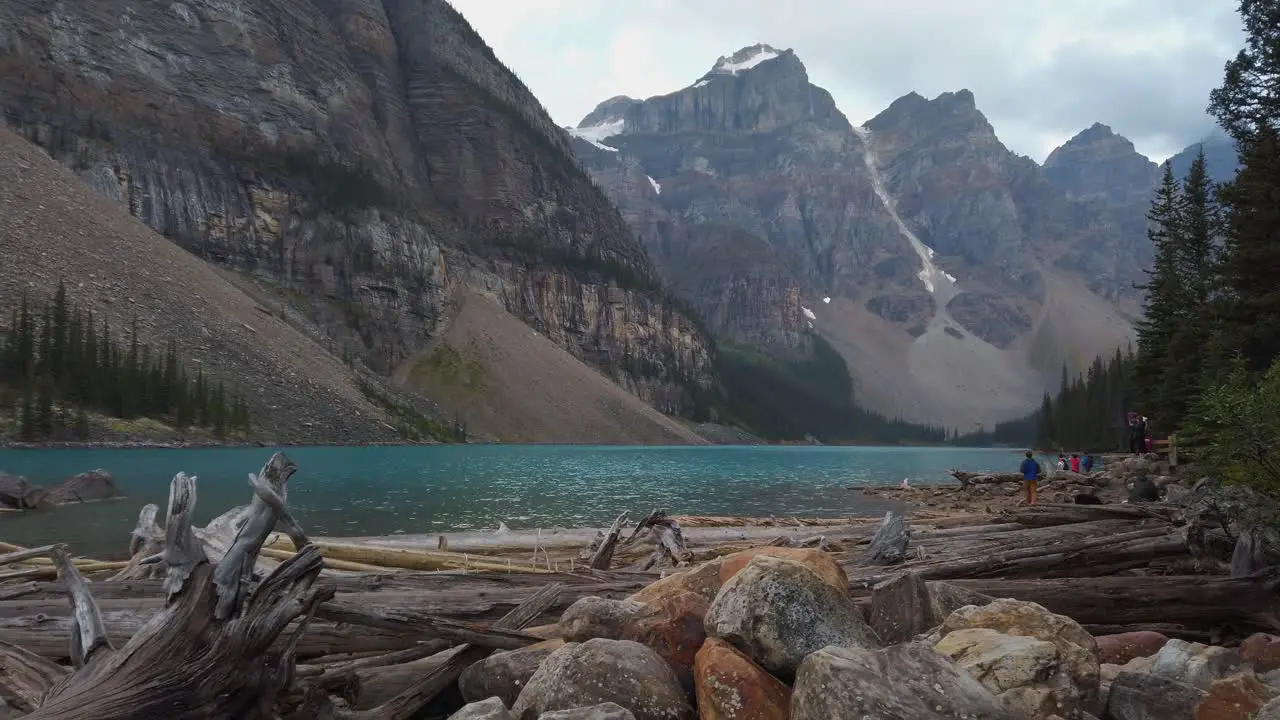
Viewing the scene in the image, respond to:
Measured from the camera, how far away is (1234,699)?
4148mm

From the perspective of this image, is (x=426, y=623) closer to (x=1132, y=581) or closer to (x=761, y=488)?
(x=1132, y=581)

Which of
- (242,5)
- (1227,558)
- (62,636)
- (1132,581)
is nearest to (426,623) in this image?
(62,636)

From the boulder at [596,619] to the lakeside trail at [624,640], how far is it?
0.02 metres

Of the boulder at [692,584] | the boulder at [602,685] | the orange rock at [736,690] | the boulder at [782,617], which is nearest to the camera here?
the orange rock at [736,690]

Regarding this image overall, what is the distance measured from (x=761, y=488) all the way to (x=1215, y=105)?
36012 mm

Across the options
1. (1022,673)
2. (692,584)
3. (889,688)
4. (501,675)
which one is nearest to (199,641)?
(501,675)

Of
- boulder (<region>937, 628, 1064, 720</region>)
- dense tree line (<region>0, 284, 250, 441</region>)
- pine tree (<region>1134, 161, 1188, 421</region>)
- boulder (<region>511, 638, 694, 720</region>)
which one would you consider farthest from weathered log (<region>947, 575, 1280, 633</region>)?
dense tree line (<region>0, 284, 250, 441</region>)

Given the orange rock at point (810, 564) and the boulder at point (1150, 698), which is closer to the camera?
the boulder at point (1150, 698)

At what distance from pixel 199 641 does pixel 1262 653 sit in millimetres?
7907

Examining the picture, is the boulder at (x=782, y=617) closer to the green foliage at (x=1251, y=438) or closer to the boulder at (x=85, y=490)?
the green foliage at (x=1251, y=438)

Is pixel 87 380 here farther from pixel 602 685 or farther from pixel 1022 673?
pixel 1022 673

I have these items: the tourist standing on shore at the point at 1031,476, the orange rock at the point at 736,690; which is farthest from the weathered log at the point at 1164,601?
the tourist standing on shore at the point at 1031,476

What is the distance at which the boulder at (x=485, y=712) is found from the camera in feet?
14.3

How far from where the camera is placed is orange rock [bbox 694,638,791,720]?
14.6ft
